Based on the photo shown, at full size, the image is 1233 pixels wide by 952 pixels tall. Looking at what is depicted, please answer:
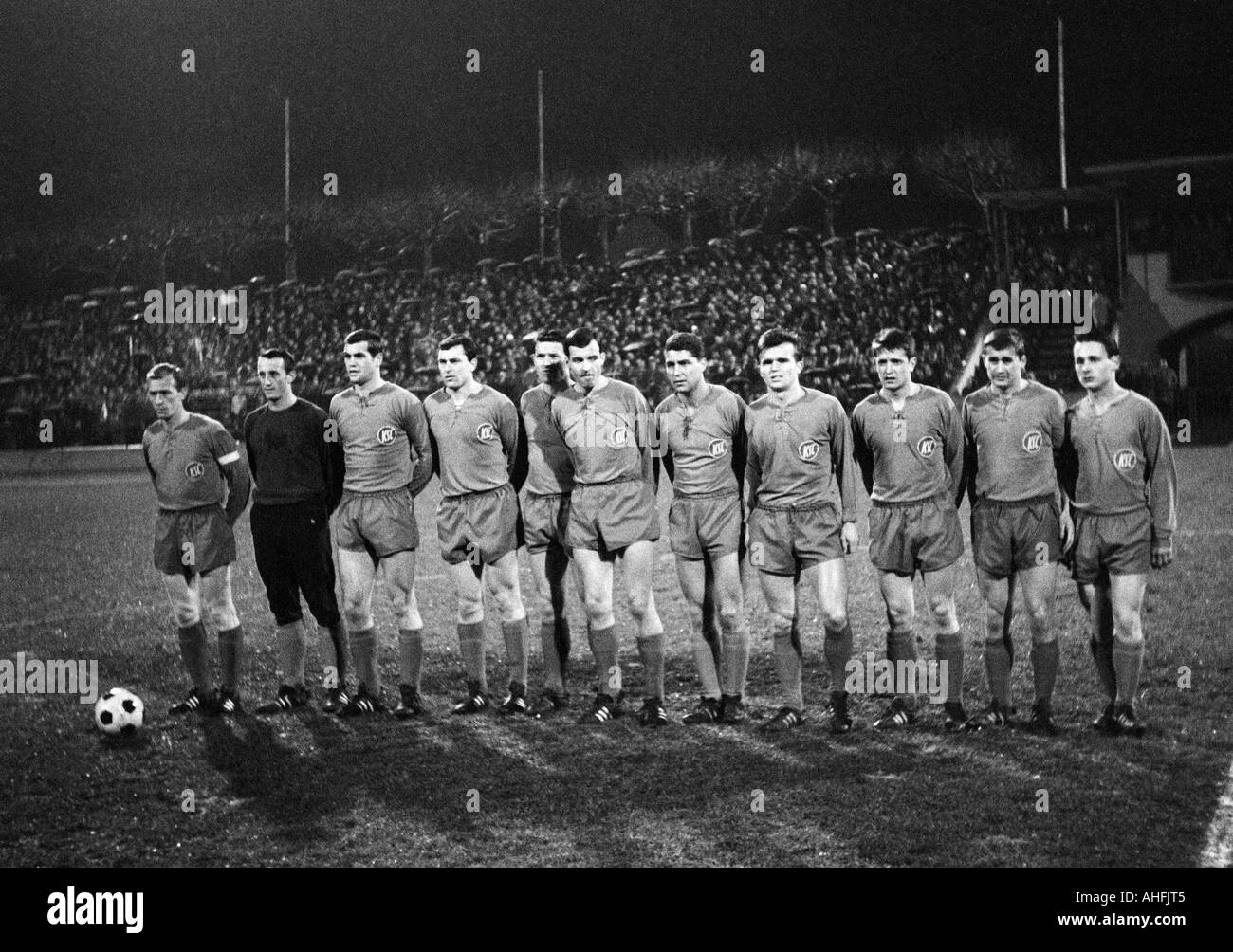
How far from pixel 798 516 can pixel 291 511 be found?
219cm

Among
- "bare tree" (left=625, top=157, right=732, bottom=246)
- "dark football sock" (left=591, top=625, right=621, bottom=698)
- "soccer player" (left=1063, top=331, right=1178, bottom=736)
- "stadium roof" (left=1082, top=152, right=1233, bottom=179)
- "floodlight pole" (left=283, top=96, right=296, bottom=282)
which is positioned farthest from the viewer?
"floodlight pole" (left=283, top=96, right=296, bottom=282)

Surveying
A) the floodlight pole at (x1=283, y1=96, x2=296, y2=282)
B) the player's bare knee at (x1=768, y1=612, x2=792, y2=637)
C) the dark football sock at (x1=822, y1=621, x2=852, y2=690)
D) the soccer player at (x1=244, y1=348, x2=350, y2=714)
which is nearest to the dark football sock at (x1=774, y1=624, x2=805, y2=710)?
the player's bare knee at (x1=768, y1=612, x2=792, y2=637)

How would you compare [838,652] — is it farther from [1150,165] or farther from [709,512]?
[1150,165]

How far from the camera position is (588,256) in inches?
533

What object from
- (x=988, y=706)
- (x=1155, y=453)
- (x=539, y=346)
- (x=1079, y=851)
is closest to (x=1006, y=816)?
(x=1079, y=851)

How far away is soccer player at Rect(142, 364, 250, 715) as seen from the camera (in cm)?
557

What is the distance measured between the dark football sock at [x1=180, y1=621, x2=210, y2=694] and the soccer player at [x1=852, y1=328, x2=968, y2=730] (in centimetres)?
298

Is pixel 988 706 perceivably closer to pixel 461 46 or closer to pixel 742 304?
pixel 461 46

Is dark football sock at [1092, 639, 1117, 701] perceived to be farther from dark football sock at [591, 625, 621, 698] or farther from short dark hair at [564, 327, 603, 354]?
short dark hair at [564, 327, 603, 354]

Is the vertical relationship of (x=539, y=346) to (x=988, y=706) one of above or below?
above

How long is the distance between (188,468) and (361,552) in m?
0.90

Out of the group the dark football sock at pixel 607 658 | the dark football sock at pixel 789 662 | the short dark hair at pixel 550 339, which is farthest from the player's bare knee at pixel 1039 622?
the short dark hair at pixel 550 339

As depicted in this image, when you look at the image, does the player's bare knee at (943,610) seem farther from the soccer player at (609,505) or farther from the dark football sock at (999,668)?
the soccer player at (609,505)

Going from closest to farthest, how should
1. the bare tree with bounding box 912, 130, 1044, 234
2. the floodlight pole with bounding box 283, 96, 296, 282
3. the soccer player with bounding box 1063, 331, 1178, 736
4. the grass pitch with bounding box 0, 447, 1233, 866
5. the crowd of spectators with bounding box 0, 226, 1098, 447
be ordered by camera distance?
the grass pitch with bounding box 0, 447, 1233, 866 < the soccer player with bounding box 1063, 331, 1178, 736 < the bare tree with bounding box 912, 130, 1044, 234 < the floodlight pole with bounding box 283, 96, 296, 282 < the crowd of spectators with bounding box 0, 226, 1098, 447
